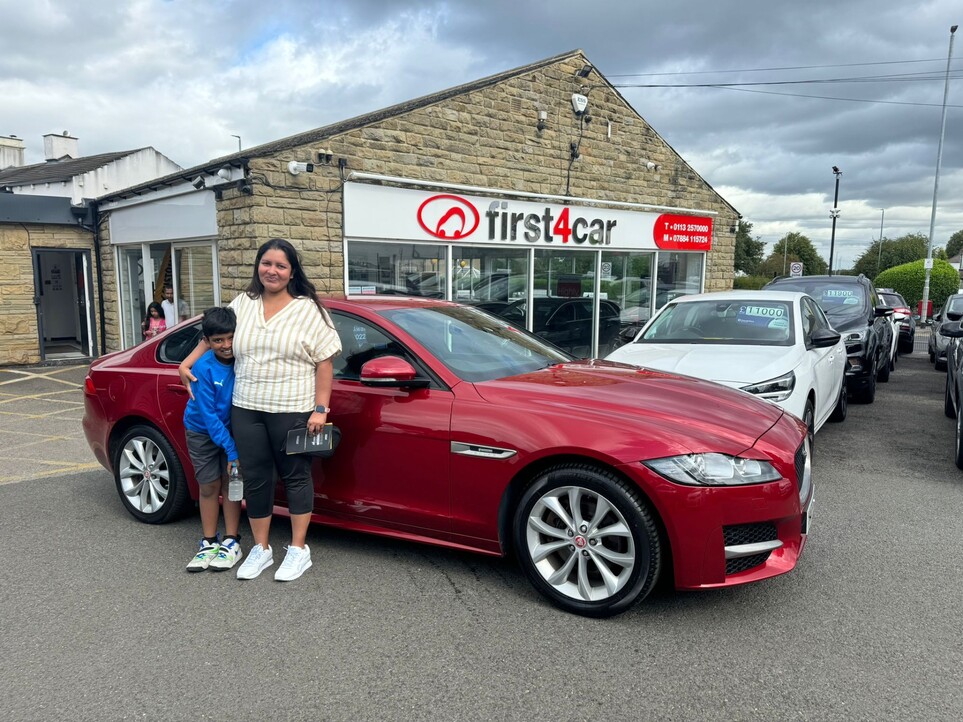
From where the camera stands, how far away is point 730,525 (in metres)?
3.12

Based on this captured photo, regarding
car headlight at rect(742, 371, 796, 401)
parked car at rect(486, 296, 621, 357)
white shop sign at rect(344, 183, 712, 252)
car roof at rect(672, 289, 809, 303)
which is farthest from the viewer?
parked car at rect(486, 296, 621, 357)

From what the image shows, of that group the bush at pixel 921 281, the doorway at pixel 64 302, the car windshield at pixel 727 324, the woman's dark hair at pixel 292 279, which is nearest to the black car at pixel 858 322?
the car windshield at pixel 727 324

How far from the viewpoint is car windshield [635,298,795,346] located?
658 cm

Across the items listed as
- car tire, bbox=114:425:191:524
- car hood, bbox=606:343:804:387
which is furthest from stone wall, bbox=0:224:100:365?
car hood, bbox=606:343:804:387

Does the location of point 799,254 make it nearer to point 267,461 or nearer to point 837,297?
point 837,297

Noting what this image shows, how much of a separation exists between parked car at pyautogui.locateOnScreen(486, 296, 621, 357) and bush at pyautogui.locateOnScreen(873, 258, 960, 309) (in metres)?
21.3

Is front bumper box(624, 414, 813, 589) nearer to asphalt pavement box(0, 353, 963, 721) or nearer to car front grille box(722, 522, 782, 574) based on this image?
car front grille box(722, 522, 782, 574)

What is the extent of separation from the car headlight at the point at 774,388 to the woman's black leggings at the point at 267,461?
11.3 feet

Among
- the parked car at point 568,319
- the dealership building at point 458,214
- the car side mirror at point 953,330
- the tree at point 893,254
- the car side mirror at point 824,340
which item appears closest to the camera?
the car side mirror at point 824,340

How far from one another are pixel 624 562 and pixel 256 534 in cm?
196

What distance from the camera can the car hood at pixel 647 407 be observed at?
10.5ft

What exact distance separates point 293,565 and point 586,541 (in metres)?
1.57

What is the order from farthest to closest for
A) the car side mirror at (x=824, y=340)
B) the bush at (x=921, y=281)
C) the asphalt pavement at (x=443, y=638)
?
the bush at (x=921, y=281)
the car side mirror at (x=824, y=340)
the asphalt pavement at (x=443, y=638)

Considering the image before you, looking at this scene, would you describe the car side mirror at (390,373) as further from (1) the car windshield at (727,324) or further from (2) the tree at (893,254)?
(2) the tree at (893,254)
